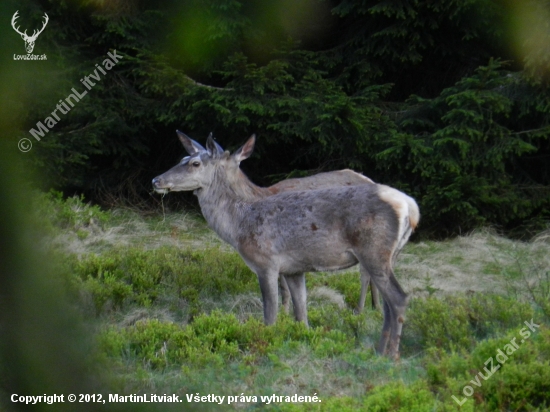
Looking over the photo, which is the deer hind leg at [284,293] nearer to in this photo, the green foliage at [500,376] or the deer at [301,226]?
the deer at [301,226]

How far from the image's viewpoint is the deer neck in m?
6.86

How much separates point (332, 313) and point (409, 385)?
2.51 meters

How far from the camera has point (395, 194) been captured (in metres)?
5.81

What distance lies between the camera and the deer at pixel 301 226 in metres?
5.71

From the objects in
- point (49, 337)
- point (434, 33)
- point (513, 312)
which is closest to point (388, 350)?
point (513, 312)

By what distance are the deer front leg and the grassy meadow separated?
20 cm

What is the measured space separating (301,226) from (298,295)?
0.74m

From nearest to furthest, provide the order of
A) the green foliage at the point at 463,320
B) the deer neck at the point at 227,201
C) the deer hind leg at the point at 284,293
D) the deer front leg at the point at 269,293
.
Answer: the green foliage at the point at 463,320
the deer front leg at the point at 269,293
the deer neck at the point at 227,201
the deer hind leg at the point at 284,293

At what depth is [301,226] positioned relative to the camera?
6.25 metres

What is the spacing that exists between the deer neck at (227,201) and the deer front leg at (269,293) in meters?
0.55

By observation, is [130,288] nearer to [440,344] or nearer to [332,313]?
[332,313]

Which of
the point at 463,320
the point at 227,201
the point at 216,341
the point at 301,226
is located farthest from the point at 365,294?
the point at 216,341

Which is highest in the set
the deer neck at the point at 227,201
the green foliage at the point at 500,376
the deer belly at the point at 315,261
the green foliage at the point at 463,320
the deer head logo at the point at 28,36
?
the deer head logo at the point at 28,36

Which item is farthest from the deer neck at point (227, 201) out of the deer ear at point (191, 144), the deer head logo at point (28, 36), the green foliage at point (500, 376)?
the deer head logo at point (28, 36)
